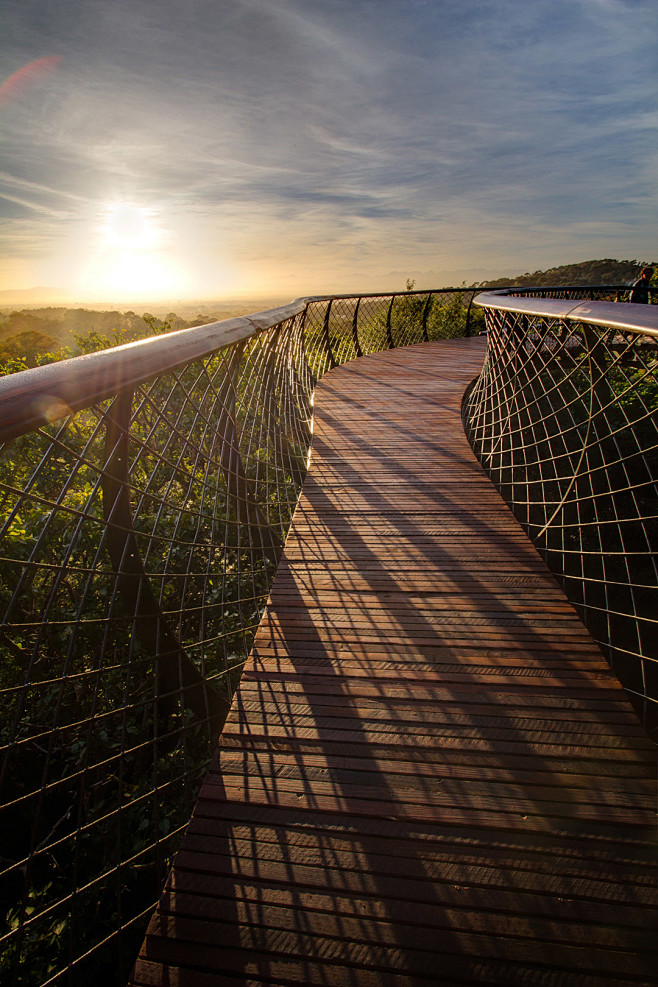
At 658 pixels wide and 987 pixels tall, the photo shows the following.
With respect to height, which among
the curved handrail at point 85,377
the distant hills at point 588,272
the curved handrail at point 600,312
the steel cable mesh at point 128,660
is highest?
the distant hills at point 588,272

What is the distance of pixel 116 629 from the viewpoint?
4.12m

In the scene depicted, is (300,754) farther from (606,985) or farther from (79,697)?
(79,697)

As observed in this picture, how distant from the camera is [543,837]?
134cm

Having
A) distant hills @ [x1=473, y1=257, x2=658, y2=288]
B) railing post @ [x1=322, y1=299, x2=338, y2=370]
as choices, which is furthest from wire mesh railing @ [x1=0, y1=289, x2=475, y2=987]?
distant hills @ [x1=473, y1=257, x2=658, y2=288]

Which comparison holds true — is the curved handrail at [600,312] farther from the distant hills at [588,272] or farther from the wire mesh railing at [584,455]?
the distant hills at [588,272]

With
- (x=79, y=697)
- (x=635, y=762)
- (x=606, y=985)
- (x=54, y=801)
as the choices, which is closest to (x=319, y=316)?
(x=79, y=697)

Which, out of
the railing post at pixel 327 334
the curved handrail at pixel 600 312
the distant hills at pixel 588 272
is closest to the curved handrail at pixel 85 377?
the curved handrail at pixel 600 312

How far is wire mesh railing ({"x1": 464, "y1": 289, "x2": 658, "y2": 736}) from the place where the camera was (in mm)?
2322

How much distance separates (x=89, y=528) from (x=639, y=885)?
14.2 ft

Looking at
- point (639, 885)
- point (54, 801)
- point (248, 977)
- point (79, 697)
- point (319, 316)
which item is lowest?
point (54, 801)

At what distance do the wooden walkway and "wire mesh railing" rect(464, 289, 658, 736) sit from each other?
60cm

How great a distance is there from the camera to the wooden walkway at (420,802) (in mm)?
1154

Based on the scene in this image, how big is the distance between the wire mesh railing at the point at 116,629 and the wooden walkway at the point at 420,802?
264 millimetres

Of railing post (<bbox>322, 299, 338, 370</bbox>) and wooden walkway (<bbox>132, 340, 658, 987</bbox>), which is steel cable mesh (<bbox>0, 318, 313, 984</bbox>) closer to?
wooden walkway (<bbox>132, 340, 658, 987</bbox>)
